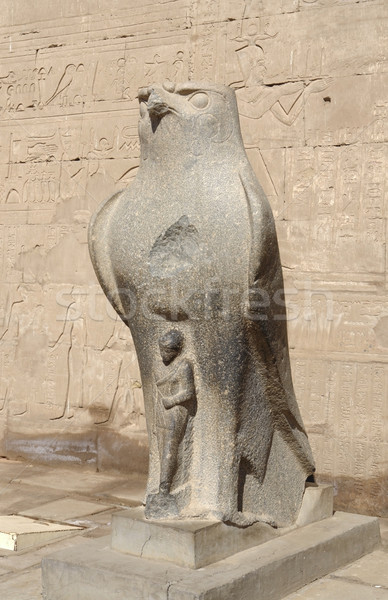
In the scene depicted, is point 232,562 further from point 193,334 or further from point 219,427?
point 193,334

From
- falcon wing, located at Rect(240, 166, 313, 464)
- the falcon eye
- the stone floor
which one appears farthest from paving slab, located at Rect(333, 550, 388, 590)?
the falcon eye

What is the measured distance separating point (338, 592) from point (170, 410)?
112 centimetres

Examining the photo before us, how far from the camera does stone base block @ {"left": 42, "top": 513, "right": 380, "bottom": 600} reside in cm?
350

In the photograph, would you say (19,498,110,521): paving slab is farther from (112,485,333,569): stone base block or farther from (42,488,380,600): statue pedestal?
(112,485,333,569): stone base block

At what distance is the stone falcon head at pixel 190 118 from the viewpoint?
3.89m

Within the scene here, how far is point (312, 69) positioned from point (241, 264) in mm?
2924

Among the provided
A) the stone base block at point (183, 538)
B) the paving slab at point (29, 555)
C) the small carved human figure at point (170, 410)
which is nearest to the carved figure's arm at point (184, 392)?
the small carved human figure at point (170, 410)

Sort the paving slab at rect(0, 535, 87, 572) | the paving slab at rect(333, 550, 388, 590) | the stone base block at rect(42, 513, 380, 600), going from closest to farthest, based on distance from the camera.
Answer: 1. the stone base block at rect(42, 513, 380, 600)
2. the paving slab at rect(333, 550, 388, 590)
3. the paving slab at rect(0, 535, 87, 572)

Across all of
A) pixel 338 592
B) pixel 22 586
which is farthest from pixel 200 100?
pixel 22 586

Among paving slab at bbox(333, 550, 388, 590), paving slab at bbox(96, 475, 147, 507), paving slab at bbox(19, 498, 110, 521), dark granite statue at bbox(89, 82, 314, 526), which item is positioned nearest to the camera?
dark granite statue at bbox(89, 82, 314, 526)

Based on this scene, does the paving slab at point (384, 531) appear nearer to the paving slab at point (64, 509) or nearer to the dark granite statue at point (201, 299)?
the dark granite statue at point (201, 299)

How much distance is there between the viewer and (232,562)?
374cm

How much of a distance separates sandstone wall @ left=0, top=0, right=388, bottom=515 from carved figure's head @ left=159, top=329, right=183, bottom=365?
7.84 ft

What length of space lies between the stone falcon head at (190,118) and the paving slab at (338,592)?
2027mm
